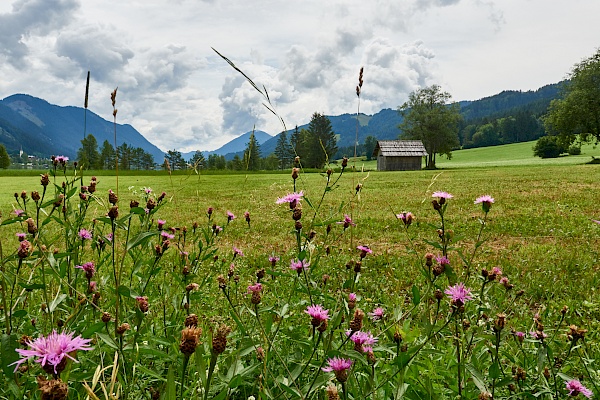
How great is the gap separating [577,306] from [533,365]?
5.73 feet

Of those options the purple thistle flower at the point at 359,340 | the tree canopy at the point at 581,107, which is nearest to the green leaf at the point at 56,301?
the purple thistle flower at the point at 359,340

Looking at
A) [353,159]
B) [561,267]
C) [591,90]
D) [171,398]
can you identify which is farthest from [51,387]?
[591,90]

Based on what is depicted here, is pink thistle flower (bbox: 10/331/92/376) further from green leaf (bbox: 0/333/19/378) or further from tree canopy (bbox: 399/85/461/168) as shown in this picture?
tree canopy (bbox: 399/85/461/168)

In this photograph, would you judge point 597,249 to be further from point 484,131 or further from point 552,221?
point 484,131

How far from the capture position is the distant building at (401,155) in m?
47.7

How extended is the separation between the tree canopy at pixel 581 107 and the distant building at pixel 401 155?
13.6m

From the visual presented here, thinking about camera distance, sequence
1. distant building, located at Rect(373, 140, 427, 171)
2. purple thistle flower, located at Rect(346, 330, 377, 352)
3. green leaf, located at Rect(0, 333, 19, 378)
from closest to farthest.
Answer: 1. green leaf, located at Rect(0, 333, 19, 378)
2. purple thistle flower, located at Rect(346, 330, 377, 352)
3. distant building, located at Rect(373, 140, 427, 171)

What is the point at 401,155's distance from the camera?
4766cm

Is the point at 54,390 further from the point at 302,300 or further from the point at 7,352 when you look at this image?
the point at 302,300

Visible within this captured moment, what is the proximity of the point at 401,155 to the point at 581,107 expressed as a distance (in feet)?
58.1

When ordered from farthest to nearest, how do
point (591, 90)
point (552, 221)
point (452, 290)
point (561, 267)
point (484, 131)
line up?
point (484, 131), point (591, 90), point (552, 221), point (561, 267), point (452, 290)

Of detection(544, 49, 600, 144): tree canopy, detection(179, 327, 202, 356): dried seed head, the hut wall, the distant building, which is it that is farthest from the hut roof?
detection(179, 327, 202, 356): dried seed head

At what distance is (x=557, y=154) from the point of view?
5588cm

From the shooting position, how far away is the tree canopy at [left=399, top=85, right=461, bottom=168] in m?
53.6
